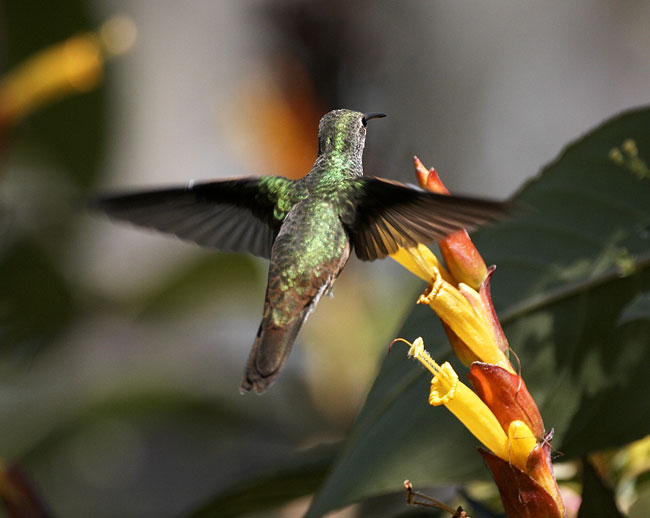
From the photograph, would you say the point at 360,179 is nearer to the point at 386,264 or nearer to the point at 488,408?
the point at 488,408

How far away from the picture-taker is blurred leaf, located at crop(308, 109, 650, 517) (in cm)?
68

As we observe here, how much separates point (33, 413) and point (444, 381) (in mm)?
1330

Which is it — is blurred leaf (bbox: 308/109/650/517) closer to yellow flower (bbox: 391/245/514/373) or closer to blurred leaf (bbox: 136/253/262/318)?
yellow flower (bbox: 391/245/514/373)

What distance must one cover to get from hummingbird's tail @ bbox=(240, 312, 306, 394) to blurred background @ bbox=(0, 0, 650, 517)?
227mm

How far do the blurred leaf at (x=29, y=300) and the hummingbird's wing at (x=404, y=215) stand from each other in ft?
3.58

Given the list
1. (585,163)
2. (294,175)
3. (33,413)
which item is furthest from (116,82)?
(585,163)

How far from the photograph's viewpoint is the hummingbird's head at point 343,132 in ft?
2.35

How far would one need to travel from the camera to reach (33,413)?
1690 millimetres

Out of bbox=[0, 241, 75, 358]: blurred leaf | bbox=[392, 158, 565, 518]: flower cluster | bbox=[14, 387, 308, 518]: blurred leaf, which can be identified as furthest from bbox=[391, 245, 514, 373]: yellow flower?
bbox=[0, 241, 75, 358]: blurred leaf

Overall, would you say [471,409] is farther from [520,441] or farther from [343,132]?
[343,132]

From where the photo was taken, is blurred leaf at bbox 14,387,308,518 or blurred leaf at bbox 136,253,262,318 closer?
blurred leaf at bbox 14,387,308,518

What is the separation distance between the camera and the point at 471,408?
0.55 m

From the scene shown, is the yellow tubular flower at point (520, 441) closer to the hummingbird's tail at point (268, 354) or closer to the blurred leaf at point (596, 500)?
the blurred leaf at point (596, 500)

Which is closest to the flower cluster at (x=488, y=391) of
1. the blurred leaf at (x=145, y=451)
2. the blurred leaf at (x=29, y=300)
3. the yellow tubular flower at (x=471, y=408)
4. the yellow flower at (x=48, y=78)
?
the yellow tubular flower at (x=471, y=408)
